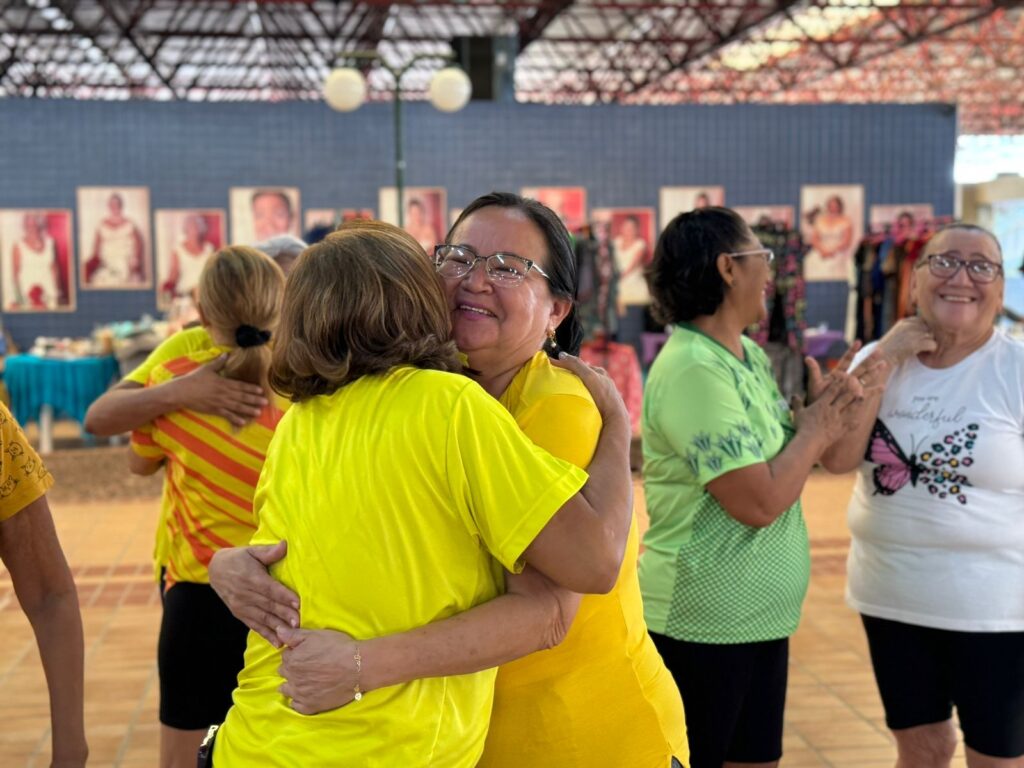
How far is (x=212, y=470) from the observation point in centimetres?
236

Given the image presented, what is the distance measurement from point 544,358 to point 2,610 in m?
4.67

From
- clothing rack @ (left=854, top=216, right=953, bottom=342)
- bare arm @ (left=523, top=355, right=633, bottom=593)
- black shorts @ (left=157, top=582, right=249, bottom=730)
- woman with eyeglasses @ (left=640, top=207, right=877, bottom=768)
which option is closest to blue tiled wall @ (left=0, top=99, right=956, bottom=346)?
clothing rack @ (left=854, top=216, right=953, bottom=342)

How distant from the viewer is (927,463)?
2479 millimetres

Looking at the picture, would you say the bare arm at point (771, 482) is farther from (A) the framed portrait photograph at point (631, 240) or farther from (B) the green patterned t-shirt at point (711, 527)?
(A) the framed portrait photograph at point (631, 240)

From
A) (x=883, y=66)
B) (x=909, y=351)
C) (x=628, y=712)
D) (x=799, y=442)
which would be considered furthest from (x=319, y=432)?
(x=883, y=66)

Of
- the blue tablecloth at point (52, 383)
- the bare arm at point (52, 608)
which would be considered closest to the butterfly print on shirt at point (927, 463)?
the bare arm at point (52, 608)

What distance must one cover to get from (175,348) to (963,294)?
6.36 ft

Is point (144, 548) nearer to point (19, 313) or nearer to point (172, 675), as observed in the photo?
point (172, 675)

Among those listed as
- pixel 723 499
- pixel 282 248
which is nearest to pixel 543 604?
pixel 723 499

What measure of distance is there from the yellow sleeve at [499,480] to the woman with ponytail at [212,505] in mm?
1194

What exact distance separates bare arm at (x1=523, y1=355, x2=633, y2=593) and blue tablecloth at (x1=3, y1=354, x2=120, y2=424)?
387 inches

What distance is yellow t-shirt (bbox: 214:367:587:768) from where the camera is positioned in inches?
49.4

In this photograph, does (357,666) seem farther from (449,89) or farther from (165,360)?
(449,89)

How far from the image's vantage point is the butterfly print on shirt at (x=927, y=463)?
2.44 m
